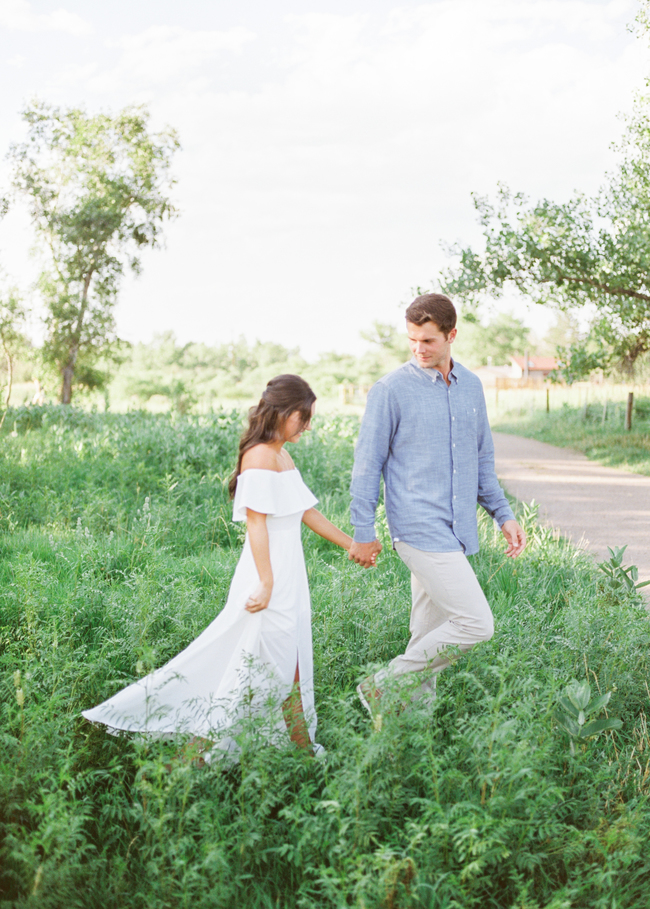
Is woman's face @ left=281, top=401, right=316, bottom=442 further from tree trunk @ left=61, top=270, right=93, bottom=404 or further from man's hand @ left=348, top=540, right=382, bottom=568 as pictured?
tree trunk @ left=61, top=270, right=93, bottom=404

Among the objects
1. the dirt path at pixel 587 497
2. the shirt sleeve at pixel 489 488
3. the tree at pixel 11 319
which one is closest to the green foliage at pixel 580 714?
the shirt sleeve at pixel 489 488

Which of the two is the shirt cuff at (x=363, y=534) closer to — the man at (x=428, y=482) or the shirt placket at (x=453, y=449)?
the man at (x=428, y=482)

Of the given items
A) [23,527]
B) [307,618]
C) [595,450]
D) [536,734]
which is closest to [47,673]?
[307,618]

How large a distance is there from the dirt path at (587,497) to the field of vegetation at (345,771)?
2090 millimetres

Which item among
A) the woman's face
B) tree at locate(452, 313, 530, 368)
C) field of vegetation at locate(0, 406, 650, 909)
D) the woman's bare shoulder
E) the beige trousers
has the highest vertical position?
tree at locate(452, 313, 530, 368)

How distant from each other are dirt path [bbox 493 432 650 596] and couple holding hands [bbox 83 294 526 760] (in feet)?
10.5

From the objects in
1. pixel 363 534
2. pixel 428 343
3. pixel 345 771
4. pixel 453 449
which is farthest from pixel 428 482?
pixel 345 771

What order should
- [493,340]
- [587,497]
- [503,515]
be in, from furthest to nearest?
1. [493,340]
2. [587,497]
3. [503,515]

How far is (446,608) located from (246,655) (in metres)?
1.00

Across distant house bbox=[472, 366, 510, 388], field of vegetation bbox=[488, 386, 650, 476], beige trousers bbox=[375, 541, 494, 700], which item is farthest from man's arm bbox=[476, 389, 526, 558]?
distant house bbox=[472, 366, 510, 388]

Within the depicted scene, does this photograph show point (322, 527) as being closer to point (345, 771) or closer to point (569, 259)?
point (345, 771)

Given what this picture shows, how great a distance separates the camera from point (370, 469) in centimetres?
354

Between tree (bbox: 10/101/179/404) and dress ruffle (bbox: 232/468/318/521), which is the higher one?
tree (bbox: 10/101/179/404)

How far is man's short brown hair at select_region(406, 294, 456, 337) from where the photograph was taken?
3.53 meters
